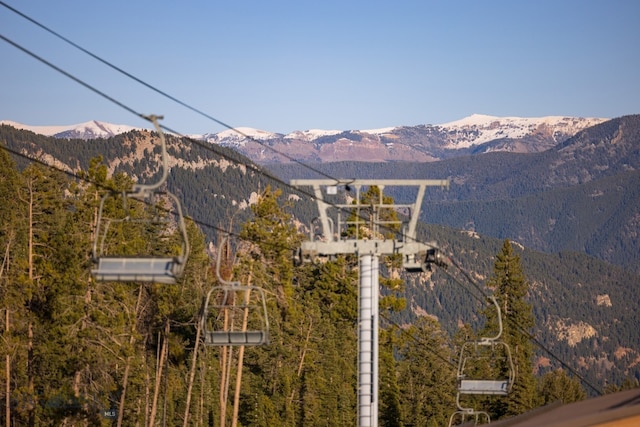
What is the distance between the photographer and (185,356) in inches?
3187

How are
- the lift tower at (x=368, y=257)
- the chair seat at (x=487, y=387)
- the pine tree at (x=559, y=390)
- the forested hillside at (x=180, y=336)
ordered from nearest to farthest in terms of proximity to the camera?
the lift tower at (x=368, y=257) < the chair seat at (x=487, y=387) < the forested hillside at (x=180, y=336) < the pine tree at (x=559, y=390)

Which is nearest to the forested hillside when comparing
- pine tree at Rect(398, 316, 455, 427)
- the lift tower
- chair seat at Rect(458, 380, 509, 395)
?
pine tree at Rect(398, 316, 455, 427)

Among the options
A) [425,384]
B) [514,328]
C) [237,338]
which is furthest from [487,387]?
[425,384]

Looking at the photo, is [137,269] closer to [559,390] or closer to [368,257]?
[368,257]

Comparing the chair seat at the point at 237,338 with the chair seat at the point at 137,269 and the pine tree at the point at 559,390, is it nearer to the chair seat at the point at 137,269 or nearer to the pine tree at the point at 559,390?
the chair seat at the point at 137,269

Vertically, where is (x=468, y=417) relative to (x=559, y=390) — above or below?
above

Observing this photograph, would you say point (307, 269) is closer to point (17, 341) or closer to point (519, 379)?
point (519, 379)

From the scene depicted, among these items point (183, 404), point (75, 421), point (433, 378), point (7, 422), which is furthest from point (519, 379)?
point (7, 422)

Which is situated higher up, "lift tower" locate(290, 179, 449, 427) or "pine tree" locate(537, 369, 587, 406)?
"lift tower" locate(290, 179, 449, 427)

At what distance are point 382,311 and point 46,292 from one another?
1084 inches

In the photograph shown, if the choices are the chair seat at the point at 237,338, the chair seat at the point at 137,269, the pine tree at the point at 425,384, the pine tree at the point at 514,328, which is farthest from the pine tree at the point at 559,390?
the chair seat at the point at 137,269

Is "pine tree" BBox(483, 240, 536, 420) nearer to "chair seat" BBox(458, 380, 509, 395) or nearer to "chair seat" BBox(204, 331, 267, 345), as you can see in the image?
"chair seat" BBox(458, 380, 509, 395)

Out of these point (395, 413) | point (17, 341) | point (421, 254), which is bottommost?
point (395, 413)

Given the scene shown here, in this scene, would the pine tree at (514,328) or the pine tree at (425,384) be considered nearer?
the pine tree at (514,328)
